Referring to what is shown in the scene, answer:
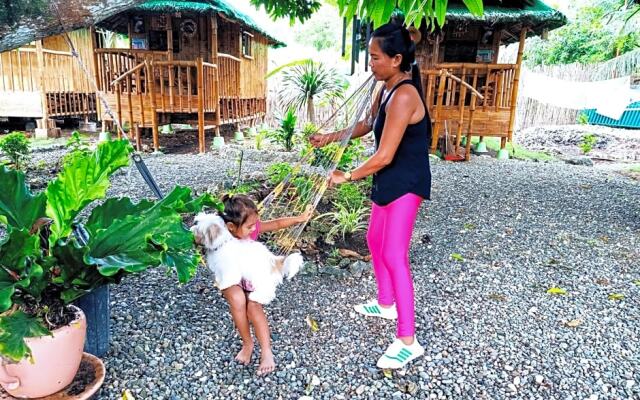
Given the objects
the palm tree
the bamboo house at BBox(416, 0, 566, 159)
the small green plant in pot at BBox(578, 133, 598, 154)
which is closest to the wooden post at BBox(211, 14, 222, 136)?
the palm tree

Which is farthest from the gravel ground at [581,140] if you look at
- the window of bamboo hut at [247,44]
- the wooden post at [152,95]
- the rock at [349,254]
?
the rock at [349,254]

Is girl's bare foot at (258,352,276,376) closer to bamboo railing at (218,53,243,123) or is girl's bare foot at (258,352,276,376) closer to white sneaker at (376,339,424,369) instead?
white sneaker at (376,339,424,369)

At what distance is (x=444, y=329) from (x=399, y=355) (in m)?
0.37

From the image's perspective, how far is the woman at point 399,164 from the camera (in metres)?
1.52

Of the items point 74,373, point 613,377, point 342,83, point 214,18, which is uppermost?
point 214,18

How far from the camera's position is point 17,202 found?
4.41ft

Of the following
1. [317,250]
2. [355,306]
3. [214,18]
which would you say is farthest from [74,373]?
[214,18]

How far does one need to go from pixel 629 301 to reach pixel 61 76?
31.1 feet

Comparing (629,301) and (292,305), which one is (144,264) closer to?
(292,305)

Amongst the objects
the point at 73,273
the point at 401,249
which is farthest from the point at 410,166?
the point at 73,273

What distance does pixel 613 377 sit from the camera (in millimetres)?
1626

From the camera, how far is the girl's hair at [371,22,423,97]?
4.92 ft

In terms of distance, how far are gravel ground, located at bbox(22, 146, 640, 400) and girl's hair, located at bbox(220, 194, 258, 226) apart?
54 centimetres

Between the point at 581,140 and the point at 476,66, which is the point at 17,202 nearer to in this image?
the point at 476,66
